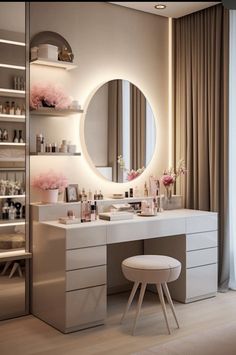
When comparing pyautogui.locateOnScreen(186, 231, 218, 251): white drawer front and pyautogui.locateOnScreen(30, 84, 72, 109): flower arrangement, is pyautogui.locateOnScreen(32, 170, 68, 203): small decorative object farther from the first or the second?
pyautogui.locateOnScreen(186, 231, 218, 251): white drawer front

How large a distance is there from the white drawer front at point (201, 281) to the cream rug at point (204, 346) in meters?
1.68

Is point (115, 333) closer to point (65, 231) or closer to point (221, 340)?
point (65, 231)

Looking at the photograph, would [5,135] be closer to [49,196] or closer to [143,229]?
[49,196]

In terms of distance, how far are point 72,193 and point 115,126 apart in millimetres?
740

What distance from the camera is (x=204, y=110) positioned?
12.5 feet

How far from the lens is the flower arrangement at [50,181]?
3121mm

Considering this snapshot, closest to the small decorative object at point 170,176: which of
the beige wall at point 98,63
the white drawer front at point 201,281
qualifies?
the beige wall at point 98,63

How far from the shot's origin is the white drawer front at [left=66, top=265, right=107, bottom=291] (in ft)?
8.95

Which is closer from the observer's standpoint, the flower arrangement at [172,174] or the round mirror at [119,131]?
the round mirror at [119,131]

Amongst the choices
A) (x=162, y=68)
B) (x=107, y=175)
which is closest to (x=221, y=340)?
(x=107, y=175)

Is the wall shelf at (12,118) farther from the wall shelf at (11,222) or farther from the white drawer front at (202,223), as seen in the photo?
the white drawer front at (202,223)

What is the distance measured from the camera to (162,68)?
4078 millimetres

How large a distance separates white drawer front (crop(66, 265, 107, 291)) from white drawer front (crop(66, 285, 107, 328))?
34 millimetres

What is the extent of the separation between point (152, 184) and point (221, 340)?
221cm
